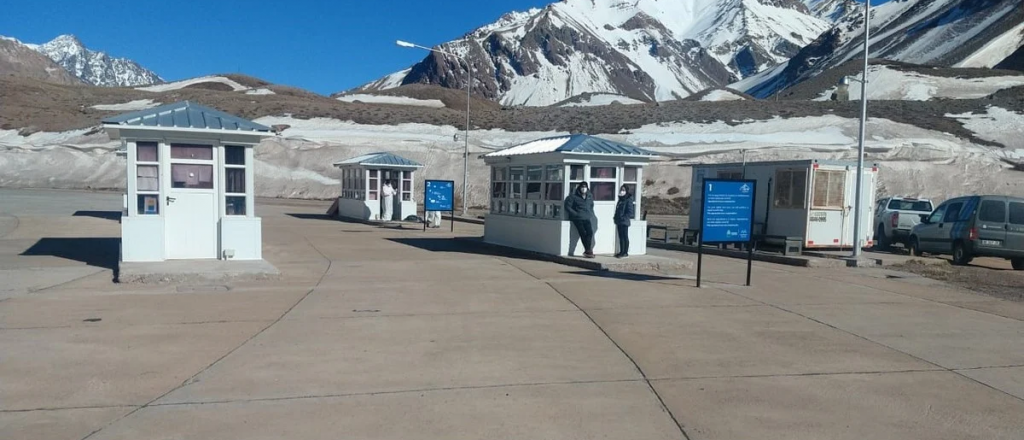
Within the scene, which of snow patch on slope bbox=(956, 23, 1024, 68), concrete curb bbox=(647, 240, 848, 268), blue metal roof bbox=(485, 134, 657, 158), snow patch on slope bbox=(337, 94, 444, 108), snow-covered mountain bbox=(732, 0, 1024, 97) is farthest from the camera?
snow-covered mountain bbox=(732, 0, 1024, 97)

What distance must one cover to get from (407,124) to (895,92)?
49.5 meters

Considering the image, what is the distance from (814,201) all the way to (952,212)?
3.24 meters

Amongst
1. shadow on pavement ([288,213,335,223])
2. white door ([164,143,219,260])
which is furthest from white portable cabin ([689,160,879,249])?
shadow on pavement ([288,213,335,223])

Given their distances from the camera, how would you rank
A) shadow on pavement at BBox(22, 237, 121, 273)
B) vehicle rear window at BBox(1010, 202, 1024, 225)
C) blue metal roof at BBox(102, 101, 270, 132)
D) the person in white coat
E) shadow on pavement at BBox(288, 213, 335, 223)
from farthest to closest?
shadow on pavement at BBox(288, 213, 335, 223), the person in white coat, vehicle rear window at BBox(1010, 202, 1024, 225), shadow on pavement at BBox(22, 237, 121, 273), blue metal roof at BBox(102, 101, 270, 132)

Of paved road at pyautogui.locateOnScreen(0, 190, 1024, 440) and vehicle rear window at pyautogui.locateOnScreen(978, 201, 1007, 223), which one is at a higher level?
vehicle rear window at pyautogui.locateOnScreen(978, 201, 1007, 223)

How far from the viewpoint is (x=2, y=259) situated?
14.8 m

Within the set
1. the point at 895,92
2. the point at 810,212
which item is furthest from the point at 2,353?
the point at 895,92

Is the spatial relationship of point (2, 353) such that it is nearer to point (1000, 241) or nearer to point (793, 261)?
point (793, 261)

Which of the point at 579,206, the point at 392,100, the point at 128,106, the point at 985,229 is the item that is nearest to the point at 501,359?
the point at 579,206

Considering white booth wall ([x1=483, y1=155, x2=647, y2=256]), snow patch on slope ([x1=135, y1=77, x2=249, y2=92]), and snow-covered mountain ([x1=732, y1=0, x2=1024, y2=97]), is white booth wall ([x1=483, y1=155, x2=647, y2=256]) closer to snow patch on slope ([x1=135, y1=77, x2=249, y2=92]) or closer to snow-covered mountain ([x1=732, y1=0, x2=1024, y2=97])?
snow-covered mountain ([x1=732, y1=0, x2=1024, y2=97])

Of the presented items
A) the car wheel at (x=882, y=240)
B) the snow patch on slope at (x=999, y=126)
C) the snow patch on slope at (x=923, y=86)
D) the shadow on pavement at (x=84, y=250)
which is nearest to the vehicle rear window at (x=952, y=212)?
the car wheel at (x=882, y=240)

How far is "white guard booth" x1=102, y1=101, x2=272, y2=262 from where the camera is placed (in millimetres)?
13031

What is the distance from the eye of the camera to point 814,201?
60.5 ft

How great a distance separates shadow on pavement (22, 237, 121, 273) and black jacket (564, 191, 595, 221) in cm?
801
